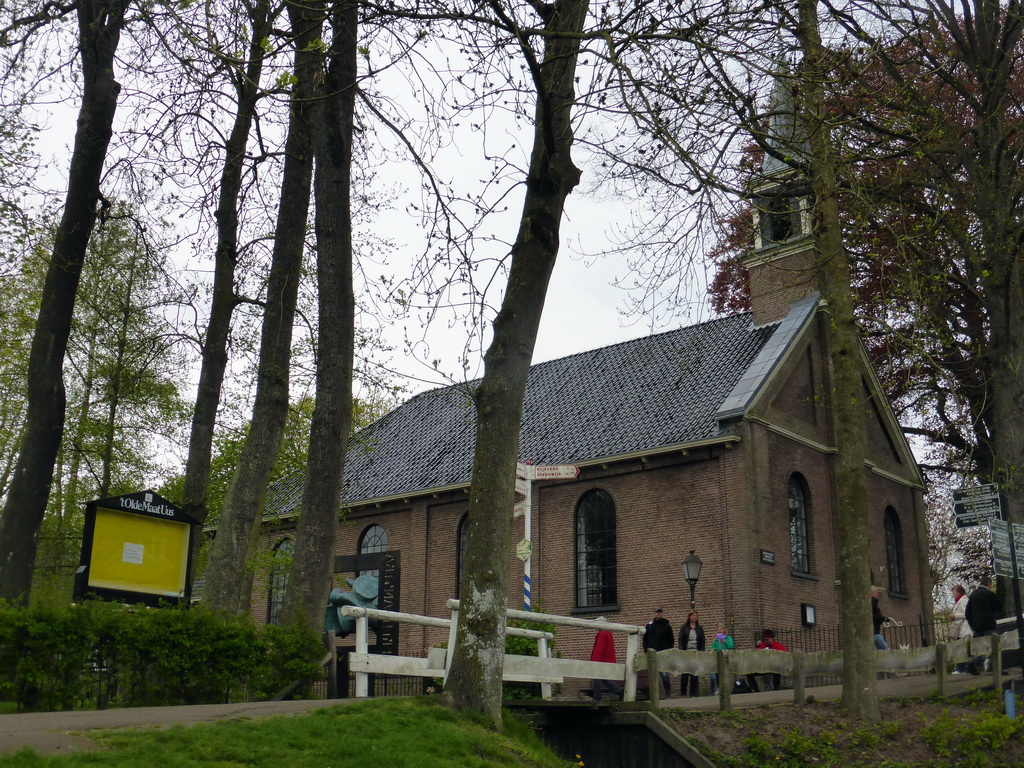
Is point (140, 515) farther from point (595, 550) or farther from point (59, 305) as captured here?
point (595, 550)

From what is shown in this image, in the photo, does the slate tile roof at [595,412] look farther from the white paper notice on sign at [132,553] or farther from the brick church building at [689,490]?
the white paper notice on sign at [132,553]

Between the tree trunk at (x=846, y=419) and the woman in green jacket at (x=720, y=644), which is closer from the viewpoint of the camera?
the tree trunk at (x=846, y=419)

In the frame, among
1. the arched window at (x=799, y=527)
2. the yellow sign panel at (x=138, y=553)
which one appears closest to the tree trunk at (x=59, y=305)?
the yellow sign panel at (x=138, y=553)

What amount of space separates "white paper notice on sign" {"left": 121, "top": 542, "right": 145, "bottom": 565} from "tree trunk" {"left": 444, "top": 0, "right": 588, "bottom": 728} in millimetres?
4659

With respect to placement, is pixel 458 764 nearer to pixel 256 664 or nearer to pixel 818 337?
pixel 256 664

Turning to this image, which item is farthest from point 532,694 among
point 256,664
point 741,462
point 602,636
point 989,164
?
point 989,164

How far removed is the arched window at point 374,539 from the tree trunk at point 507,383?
2165 cm

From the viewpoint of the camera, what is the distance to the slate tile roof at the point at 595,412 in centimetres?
2494

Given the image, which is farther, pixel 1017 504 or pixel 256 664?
pixel 1017 504

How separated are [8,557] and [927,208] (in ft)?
49.1

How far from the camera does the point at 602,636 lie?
52.0 ft

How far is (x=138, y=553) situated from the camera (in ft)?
39.4

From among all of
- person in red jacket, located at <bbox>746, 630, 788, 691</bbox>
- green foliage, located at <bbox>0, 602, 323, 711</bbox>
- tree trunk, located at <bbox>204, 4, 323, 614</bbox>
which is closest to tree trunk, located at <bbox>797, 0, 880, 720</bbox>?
tree trunk, located at <bbox>204, 4, 323, 614</bbox>

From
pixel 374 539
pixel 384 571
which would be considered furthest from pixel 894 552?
pixel 384 571
